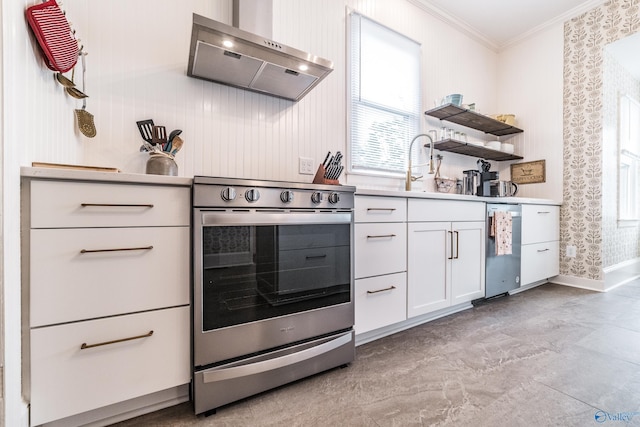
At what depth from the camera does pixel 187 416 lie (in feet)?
3.45

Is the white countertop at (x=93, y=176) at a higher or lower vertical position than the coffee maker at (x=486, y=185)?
lower

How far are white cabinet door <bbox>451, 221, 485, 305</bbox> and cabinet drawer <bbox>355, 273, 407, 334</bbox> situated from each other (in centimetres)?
55

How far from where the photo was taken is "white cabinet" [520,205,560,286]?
2.62 m

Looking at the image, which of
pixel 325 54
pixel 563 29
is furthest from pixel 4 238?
pixel 563 29

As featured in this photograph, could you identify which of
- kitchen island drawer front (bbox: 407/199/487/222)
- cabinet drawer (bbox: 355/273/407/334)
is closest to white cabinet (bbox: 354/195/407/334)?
cabinet drawer (bbox: 355/273/407/334)

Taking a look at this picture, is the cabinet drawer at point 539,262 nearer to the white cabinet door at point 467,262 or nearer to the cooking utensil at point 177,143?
the white cabinet door at point 467,262

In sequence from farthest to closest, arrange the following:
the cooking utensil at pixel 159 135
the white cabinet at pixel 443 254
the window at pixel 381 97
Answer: the window at pixel 381 97 → the white cabinet at pixel 443 254 → the cooking utensil at pixel 159 135

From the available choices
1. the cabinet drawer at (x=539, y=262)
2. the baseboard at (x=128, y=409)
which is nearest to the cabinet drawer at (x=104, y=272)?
the baseboard at (x=128, y=409)

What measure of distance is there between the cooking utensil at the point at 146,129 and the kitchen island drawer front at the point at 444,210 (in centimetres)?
158

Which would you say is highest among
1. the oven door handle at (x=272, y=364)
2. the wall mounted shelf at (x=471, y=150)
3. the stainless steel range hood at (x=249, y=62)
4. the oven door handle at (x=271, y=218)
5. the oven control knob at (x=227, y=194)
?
the stainless steel range hood at (x=249, y=62)

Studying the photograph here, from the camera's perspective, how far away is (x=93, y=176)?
35.8 inches

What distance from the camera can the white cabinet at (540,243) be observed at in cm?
262

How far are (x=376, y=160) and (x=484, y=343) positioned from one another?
1534 mm

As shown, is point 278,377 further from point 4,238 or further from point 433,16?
point 433,16
